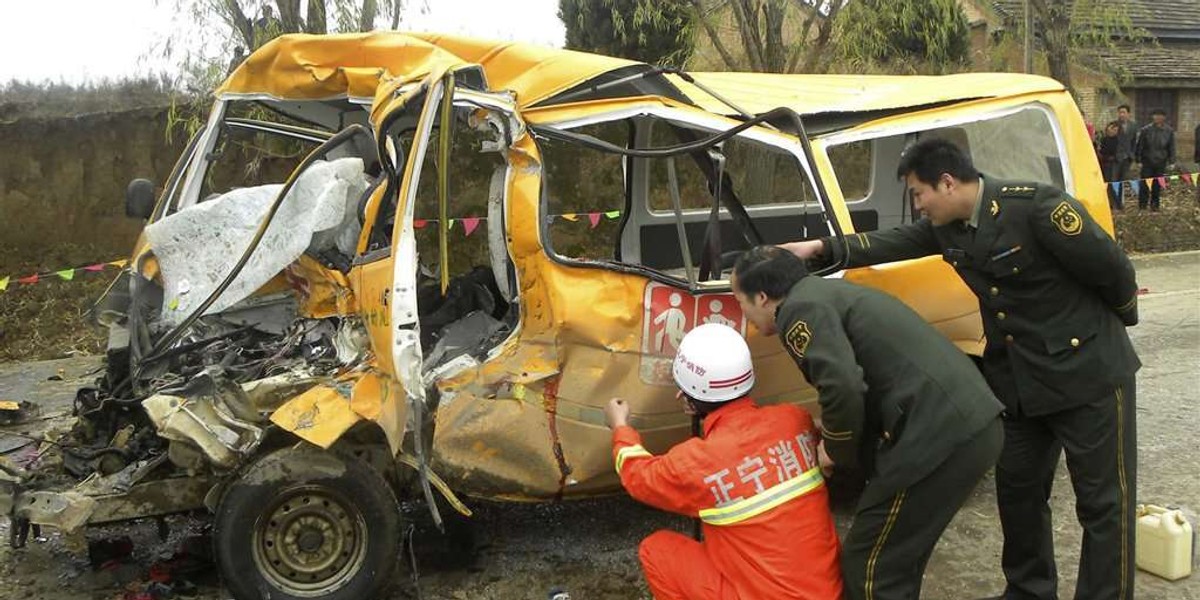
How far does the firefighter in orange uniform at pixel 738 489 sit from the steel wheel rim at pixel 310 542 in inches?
50.6

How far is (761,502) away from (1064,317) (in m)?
1.30

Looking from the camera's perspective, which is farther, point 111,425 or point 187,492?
point 111,425

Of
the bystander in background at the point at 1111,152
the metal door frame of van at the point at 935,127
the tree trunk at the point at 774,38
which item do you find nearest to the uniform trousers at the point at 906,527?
the metal door frame of van at the point at 935,127

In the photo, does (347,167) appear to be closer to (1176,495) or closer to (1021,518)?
(1021,518)

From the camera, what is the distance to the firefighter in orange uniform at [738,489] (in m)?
2.89

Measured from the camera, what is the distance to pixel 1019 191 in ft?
10.9

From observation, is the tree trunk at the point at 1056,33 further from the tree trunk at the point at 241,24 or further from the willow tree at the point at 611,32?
the tree trunk at the point at 241,24

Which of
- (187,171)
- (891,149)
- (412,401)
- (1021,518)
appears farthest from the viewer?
(891,149)

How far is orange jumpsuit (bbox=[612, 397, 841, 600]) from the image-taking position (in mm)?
2885

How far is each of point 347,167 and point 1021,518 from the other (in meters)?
3.21

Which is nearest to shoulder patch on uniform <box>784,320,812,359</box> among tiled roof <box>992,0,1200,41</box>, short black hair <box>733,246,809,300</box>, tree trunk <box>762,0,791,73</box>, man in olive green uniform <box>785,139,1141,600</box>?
short black hair <box>733,246,809,300</box>

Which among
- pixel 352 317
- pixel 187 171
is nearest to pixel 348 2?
pixel 187 171

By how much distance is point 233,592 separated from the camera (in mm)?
3686

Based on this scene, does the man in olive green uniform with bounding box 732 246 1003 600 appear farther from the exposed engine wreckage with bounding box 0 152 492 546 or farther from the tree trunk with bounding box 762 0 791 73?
the tree trunk with bounding box 762 0 791 73
